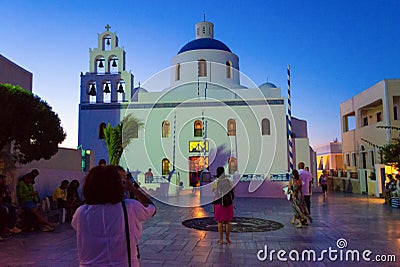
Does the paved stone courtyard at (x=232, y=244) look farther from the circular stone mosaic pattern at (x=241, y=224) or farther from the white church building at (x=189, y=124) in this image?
the white church building at (x=189, y=124)

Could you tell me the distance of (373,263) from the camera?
14.7ft

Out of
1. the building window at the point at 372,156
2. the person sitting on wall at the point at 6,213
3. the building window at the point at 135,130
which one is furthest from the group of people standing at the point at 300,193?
the building window at the point at 135,130

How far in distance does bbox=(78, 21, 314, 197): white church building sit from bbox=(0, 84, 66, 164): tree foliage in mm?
14396

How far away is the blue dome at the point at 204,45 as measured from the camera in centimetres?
2708

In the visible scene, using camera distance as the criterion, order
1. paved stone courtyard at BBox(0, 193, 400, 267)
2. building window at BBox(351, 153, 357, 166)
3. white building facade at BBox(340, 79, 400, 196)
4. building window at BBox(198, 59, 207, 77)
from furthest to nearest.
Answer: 1. building window at BBox(198, 59, 207, 77)
2. building window at BBox(351, 153, 357, 166)
3. white building facade at BBox(340, 79, 400, 196)
4. paved stone courtyard at BBox(0, 193, 400, 267)

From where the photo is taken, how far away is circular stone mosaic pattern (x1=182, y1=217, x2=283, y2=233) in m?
6.97

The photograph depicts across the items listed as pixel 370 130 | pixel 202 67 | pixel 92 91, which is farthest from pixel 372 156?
pixel 92 91

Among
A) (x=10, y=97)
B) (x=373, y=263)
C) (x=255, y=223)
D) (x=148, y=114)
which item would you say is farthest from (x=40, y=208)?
(x=148, y=114)

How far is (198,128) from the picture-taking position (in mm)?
23734

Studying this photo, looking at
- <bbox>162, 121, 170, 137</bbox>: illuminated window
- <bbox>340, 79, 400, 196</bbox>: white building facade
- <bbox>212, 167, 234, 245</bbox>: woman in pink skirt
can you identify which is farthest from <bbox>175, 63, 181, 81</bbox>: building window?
<bbox>212, 167, 234, 245</bbox>: woman in pink skirt

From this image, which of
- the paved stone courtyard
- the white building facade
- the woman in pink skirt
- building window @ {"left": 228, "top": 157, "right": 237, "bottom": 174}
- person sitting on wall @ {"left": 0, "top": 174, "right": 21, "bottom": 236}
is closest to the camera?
the paved stone courtyard

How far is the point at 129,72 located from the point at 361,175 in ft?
47.1

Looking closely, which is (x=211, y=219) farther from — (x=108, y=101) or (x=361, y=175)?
(x=108, y=101)

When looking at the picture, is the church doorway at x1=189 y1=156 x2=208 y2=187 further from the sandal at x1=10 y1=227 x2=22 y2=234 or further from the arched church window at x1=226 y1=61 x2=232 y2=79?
the sandal at x1=10 y1=227 x2=22 y2=234
